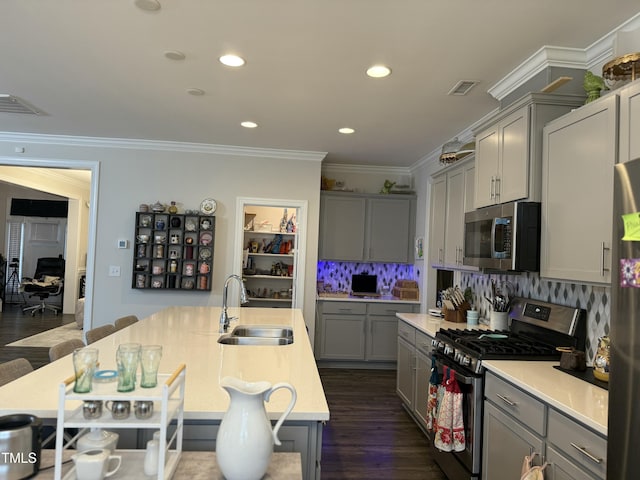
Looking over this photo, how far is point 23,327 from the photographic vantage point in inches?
285

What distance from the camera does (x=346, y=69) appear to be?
9.70 feet

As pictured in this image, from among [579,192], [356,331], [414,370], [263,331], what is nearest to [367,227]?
[356,331]

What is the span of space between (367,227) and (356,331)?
1365mm

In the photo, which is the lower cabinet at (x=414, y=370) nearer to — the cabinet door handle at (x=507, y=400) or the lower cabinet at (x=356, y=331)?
the cabinet door handle at (x=507, y=400)

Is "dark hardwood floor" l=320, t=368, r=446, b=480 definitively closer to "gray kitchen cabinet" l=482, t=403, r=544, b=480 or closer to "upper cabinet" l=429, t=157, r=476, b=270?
"gray kitchen cabinet" l=482, t=403, r=544, b=480

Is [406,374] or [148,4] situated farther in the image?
[406,374]

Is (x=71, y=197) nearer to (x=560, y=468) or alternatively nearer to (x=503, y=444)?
(x=503, y=444)

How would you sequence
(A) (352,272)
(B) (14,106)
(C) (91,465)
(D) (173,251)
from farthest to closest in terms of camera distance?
(A) (352,272) < (D) (173,251) < (B) (14,106) < (C) (91,465)

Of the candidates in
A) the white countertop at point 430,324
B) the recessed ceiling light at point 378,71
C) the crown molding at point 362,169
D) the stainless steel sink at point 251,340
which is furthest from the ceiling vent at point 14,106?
the white countertop at point 430,324

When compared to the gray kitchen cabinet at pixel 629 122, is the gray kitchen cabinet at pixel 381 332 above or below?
below

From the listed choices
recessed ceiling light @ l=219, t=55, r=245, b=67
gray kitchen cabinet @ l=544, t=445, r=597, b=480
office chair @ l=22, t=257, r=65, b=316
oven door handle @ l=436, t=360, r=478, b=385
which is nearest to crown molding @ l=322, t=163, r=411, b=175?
recessed ceiling light @ l=219, t=55, r=245, b=67

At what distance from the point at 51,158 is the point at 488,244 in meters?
4.82

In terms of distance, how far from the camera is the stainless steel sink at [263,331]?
3.21 meters

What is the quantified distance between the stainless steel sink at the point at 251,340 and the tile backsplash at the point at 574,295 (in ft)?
5.52
